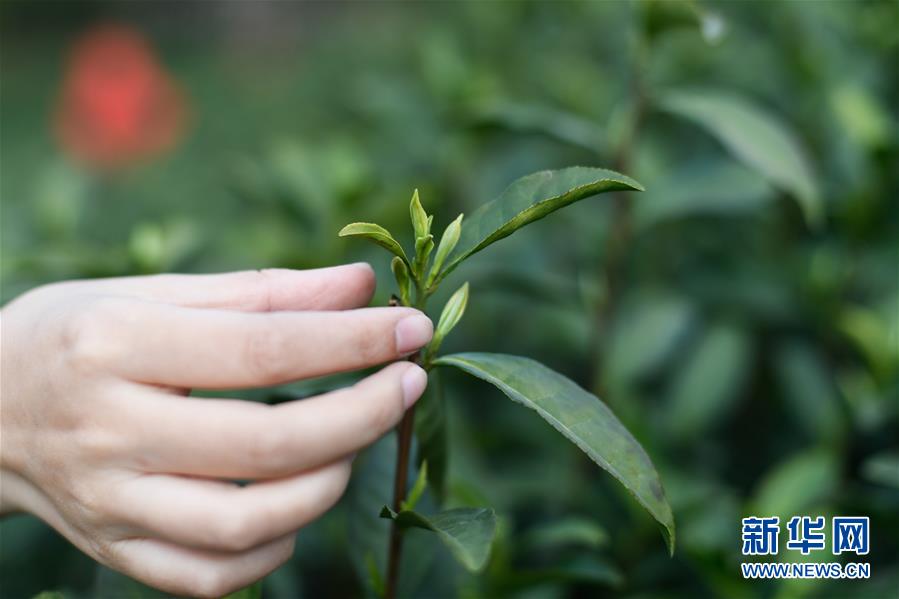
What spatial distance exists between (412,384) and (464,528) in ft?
0.42

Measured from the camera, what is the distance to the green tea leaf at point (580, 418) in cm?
74

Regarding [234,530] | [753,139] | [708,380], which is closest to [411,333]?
[234,530]

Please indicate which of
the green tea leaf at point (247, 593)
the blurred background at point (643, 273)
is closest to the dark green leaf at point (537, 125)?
the blurred background at point (643, 273)

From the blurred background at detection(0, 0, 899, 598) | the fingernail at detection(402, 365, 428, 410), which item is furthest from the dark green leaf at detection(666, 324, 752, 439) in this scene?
the fingernail at detection(402, 365, 428, 410)

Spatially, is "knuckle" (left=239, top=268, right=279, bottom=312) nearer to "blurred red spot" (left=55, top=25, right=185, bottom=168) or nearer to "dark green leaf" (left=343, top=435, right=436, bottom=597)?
"dark green leaf" (left=343, top=435, right=436, bottom=597)

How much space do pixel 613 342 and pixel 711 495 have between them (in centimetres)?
41

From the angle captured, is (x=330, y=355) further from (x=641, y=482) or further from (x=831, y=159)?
(x=831, y=159)

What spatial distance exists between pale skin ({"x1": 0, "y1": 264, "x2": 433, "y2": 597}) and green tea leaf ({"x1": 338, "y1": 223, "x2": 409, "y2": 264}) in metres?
0.06

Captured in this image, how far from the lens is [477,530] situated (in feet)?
2.44

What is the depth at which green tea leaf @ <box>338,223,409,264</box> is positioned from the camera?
76 centimetres

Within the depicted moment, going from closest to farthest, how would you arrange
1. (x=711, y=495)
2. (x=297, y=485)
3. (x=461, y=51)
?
(x=297, y=485) → (x=711, y=495) → (x=461, y=51)

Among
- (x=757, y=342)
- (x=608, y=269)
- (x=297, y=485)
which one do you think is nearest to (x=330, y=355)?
(x=297, y=485)

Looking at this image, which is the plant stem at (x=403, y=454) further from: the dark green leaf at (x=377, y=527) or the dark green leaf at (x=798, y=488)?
the dark green leaf at (x=798, y=488)

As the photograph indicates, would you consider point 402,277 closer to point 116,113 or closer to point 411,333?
point 411,333
